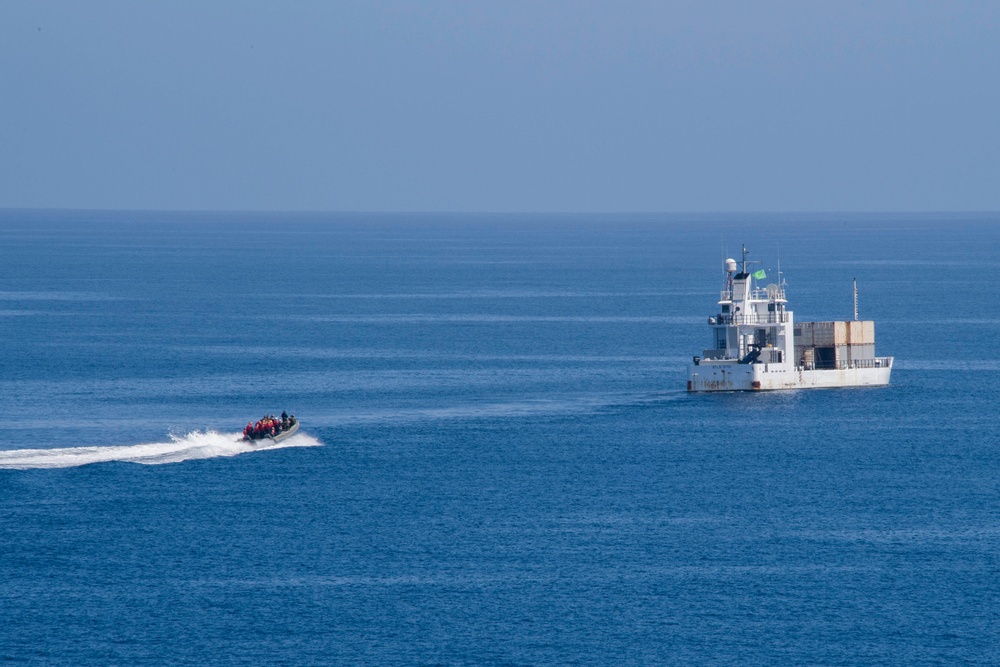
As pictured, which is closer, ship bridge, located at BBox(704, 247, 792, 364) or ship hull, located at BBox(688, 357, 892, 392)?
ship hull, located at BBox(688, 357, 892, 392)

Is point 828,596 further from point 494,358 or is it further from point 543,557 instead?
point 494,358

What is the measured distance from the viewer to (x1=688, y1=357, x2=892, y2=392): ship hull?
4540 inches

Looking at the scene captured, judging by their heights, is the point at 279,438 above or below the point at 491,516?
above

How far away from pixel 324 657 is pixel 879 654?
19680 mm

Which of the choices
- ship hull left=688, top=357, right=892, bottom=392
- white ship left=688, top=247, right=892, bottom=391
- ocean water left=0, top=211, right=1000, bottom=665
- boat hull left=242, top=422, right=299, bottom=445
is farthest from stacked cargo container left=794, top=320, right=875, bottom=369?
boat hull left=242, top=422, right=299, bottom=445

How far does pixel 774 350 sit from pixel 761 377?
2676 mm

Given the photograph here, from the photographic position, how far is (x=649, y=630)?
62.2 m

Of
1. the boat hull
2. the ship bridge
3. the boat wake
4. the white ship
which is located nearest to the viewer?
the boat wake

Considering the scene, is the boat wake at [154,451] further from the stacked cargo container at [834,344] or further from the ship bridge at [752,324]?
the stacked cargo container at [834,344]

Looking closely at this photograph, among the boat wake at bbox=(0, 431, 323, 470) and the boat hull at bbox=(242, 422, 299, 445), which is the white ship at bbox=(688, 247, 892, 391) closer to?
the boat hull at bbox=(242, 422, 299, 445)

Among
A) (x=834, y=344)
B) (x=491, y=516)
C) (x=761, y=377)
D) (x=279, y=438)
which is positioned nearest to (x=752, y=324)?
(x=761, y=377)

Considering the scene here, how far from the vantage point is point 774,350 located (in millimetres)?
116875

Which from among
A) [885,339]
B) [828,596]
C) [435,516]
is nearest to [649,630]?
→ [828,596]

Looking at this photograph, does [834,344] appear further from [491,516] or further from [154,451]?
[154,451]
